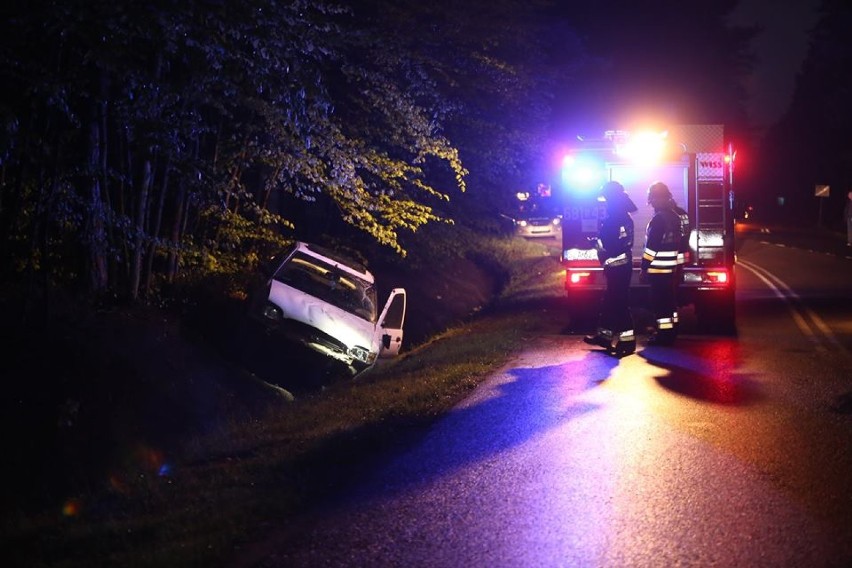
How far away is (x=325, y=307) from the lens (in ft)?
44.3

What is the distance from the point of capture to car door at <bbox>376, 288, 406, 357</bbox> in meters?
14.6

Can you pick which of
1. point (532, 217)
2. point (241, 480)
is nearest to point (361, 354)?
point (241, 480)

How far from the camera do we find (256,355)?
13578mm

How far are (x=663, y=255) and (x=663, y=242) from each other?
19 cm

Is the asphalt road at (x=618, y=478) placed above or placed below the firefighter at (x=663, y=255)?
below

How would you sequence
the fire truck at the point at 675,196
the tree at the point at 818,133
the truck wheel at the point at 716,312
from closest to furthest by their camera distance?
the fire truck at the point at 675,196 → the truck wheel at the point at 716,312 → the tree at the point at 818,133

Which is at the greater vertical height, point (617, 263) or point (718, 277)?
point (617, 263)

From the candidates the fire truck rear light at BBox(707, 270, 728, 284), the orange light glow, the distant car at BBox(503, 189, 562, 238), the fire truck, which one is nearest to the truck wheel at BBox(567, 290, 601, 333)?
the fire truck

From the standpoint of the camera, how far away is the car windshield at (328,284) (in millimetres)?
13969

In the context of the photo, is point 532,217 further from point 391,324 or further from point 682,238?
point 682,238

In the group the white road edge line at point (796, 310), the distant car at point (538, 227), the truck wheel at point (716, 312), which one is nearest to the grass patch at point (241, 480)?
the truck wheel at point (716, 312)

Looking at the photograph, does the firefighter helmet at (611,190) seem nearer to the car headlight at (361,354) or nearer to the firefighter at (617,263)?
the firefighter at (617,263)

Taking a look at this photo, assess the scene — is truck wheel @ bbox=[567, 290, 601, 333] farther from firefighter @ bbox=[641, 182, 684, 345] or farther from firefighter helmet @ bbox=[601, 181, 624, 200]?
firefighter helmet @ bbox=[601, 181, 624, 200]

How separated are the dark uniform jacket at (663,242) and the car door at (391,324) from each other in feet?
13.7
